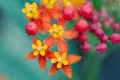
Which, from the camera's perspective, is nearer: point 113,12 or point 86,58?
point 113,12

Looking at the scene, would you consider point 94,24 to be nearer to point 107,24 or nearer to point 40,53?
point 107,24

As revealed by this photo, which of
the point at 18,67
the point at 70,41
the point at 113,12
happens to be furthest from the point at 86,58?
the point at 18,67

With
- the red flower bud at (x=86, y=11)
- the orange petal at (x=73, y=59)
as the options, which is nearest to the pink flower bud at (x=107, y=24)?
the red flower bud at (x=86, y=11)

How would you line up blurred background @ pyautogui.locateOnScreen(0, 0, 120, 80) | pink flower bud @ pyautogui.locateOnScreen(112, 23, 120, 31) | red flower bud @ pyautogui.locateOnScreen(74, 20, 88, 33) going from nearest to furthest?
1. red flower bud @ pyautogui.locateOnScreen(74, 20, 88, 33)
2. pink flower bud @ pyautogui.locateOnScreen(112, 23, 120, 31)
3. blurred background @ pyautogui.locateOnScreen(0, 0, 120, 80)

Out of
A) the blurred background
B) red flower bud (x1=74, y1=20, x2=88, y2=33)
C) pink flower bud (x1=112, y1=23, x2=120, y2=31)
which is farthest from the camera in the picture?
the blurred background

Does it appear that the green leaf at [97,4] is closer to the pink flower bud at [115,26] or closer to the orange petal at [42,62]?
the pink flower bud at [115,26]

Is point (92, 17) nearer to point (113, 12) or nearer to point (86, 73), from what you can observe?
point (113, 12)

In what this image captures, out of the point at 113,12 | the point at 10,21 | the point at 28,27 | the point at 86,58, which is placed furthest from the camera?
the point at 10,21

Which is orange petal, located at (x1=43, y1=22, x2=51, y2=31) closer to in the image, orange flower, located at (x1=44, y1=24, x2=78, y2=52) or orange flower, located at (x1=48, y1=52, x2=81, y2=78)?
orange flower, located at (x1=44, y1=24, x2=78, y2=52)

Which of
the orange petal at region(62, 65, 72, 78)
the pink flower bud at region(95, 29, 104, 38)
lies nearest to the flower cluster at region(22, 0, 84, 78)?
the orange petal at region(62, 65, 72, 78)
